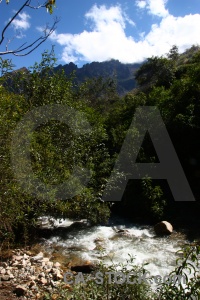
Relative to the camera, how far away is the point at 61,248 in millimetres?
9461

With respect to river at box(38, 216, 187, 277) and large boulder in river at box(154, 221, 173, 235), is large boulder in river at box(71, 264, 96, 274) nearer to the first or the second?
river at box(38, 216, 187, 277)

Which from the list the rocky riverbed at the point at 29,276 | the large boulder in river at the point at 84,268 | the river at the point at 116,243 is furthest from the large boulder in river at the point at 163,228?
the rocky riverbed at the point at 29,276

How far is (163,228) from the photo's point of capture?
10711 mm

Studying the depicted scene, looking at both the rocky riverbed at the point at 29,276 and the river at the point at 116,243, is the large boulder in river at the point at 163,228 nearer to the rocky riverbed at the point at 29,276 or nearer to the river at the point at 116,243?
the river at the point at 116,243

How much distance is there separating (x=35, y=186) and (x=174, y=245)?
499cm

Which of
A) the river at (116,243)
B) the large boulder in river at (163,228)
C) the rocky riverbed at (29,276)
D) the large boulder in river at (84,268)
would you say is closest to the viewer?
the rocky riverbed at (29,276)

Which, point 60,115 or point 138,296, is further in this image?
point 60,115

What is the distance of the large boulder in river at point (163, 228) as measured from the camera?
1063 centimetres

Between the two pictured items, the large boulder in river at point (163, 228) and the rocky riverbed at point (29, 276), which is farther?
the large boulder in river at point (163, 228)

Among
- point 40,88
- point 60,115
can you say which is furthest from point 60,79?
point 60,115

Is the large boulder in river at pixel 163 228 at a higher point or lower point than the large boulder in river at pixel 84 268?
lower

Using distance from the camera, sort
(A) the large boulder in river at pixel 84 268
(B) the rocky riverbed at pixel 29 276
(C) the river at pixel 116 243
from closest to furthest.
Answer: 1. (B) the rocky riverbed at pixel 29 276
2. (A) the large boulder in river at pixel 84 268
3. (C) the river at pixel 116 243

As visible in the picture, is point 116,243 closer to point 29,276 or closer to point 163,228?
point 163,228

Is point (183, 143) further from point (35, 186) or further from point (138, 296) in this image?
point (138, 296)
